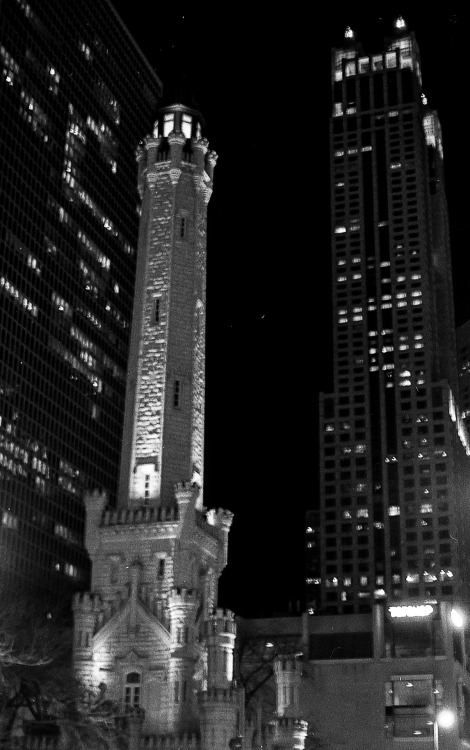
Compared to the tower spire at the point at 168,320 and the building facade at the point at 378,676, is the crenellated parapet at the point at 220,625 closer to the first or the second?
the tower spire at the point at 168,320

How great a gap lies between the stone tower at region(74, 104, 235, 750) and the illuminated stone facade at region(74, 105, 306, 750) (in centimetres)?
8

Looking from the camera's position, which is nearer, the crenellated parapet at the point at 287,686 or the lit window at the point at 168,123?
the crenellated parapet at the point at 287,686

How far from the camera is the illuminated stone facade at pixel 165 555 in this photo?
62750mm

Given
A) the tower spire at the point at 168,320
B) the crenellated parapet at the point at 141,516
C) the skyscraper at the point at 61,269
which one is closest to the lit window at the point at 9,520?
the skyscraper at the point at 61,269

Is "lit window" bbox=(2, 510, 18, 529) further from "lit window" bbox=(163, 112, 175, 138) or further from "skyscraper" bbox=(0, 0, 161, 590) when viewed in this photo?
"lit window" bbox=(163, 112, 175, 138)

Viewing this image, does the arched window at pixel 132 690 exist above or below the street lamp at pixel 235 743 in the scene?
above

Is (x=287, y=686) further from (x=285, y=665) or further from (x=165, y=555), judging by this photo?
(x=165, y=555)

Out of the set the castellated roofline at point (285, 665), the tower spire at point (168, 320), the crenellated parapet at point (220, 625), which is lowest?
the castellated roofline at point (285, 665)

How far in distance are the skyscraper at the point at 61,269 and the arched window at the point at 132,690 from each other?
6778 cm

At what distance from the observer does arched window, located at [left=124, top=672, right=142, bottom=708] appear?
63.7 meters

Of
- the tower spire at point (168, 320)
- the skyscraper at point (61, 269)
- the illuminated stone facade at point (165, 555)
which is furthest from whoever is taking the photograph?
the skyscraper at point (61, 269)

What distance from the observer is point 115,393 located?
180 metres

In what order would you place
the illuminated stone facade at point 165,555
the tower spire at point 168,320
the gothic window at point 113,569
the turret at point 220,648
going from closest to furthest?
the turret at point 220,648, the illuminated stone facade at point 165,555, the gothic window at point 113,569, the tower spire at point 168,320

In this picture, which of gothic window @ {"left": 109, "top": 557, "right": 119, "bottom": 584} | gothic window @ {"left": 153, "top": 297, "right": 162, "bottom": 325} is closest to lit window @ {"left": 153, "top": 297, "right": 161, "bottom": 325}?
gothic window @ {"left": 153, "top": 297, "right": 162, "bottom": 325}
